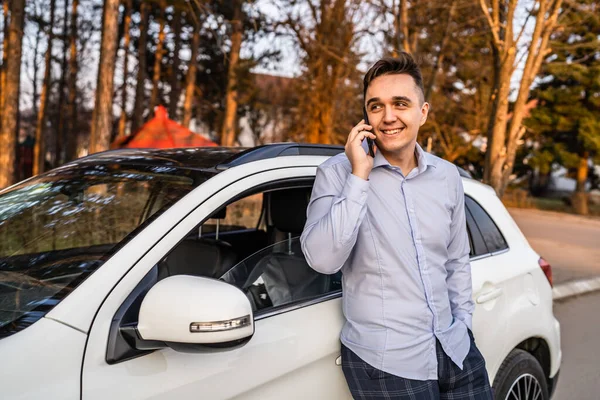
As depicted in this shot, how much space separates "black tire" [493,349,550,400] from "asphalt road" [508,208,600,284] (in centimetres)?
177

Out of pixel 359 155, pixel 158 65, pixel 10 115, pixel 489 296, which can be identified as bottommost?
pixel 489 296

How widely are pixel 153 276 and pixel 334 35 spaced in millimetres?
12131

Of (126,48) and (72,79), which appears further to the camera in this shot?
(72,79)

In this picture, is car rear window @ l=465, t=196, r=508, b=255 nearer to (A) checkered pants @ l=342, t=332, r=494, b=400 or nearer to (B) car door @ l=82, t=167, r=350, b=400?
(A) checkered pants @ l=342, t=332, r=494, b=400

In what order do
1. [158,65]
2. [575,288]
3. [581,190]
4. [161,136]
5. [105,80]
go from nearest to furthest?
[575,288], [105,80], [161,136], [158,65], [581,190]

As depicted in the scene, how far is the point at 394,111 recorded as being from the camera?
2.07 meters

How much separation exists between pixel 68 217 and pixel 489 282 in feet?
6.48

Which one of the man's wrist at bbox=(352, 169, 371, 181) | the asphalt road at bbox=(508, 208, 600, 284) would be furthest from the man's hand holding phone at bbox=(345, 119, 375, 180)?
the asphalt road at bbox=(508, 208, 600, 284)

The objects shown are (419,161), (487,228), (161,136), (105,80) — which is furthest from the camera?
(161,136)

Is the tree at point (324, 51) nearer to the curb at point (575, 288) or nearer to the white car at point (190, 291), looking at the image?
the curb at point (575, 288)

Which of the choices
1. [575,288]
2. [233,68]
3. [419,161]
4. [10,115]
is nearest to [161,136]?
[10,115]

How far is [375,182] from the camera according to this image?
210 cm

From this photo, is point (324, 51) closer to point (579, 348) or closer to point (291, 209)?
point (579, 348)

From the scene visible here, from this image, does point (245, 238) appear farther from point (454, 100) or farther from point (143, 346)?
point (454, 100)
